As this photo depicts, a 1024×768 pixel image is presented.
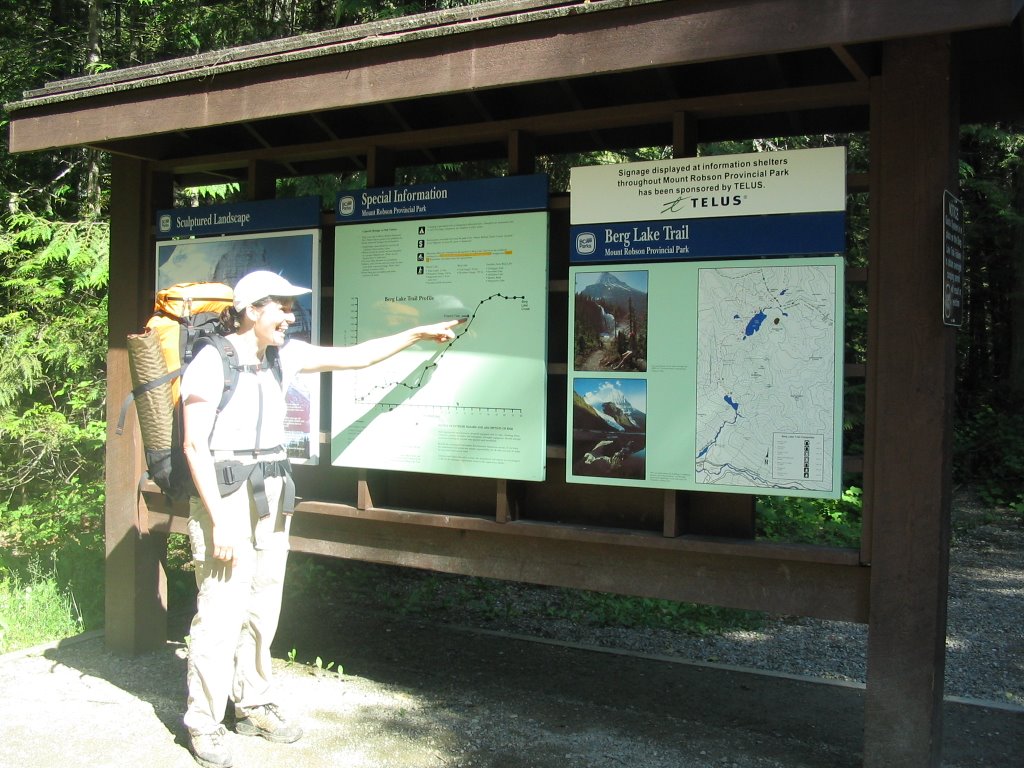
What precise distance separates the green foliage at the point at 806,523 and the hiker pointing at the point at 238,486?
5.80 m

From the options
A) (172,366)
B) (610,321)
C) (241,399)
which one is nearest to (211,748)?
(241,399)

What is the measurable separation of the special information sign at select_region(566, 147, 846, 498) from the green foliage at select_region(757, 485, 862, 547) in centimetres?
522

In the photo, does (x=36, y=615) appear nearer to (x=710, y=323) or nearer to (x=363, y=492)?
(x=363, y=492)

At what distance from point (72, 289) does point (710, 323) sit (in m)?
7.09

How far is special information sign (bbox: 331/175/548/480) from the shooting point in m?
4.69

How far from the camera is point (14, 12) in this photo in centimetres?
1154

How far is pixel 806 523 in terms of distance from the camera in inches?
398

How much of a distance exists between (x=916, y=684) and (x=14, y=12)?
12095 millimetres

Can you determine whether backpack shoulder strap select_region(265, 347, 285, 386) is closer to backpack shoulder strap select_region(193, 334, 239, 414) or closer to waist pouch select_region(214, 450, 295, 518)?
backpack shoulder strap select_region(193, 334, 239, 414)

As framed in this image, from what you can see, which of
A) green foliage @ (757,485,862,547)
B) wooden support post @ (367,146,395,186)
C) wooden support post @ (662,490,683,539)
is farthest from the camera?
green foliage @ (757,485,862,547)

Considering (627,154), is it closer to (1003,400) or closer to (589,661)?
(589,661)

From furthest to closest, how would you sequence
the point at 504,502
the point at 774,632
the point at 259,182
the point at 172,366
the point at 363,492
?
the point at 774,632 → the point at 259,182 → the point at 363,492 → the point at 172,366 → the point at 504,502

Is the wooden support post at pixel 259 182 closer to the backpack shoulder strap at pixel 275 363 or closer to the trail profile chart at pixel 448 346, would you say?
the trail profile chart at pixel 448 346

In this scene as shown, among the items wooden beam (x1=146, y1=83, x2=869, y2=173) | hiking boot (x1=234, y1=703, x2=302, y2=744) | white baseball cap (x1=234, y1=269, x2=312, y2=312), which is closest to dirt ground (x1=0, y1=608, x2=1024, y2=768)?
hiking boot (x1=234, y1=703, x2=302, y2=744)
